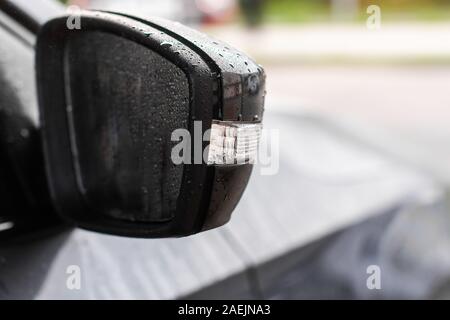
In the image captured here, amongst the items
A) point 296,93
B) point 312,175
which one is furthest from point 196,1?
point 312,175

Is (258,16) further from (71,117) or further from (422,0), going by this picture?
(71,117)

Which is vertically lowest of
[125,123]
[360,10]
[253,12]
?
[360,10]

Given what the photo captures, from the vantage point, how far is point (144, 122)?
1484 mm

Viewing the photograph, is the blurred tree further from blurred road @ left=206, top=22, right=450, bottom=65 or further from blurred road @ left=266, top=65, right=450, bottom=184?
blurred road @ left=266, top=65, right=450, bottom=184

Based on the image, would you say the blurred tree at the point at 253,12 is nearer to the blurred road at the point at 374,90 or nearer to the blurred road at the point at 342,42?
the blurred road at the point at 342,42

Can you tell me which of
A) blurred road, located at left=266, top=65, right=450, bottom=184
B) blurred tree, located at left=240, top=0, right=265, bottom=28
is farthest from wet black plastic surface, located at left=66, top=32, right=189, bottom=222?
blurred tree, located at left=240, top=0, right=265, bottom=28

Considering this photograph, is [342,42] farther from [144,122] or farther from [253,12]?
[144,122]

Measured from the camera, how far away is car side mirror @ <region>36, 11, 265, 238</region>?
1271 millimetres

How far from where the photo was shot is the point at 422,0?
2445 cm

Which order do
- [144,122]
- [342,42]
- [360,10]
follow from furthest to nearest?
1. [360,10]
2. [342,42]
3. [144,122]

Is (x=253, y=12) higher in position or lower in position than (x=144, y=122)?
lower

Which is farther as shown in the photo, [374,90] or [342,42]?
[342,42]

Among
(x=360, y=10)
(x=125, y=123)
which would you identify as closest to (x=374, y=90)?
(x=360, y=10)

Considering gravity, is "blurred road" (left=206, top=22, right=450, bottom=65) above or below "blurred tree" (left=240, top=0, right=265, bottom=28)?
below
